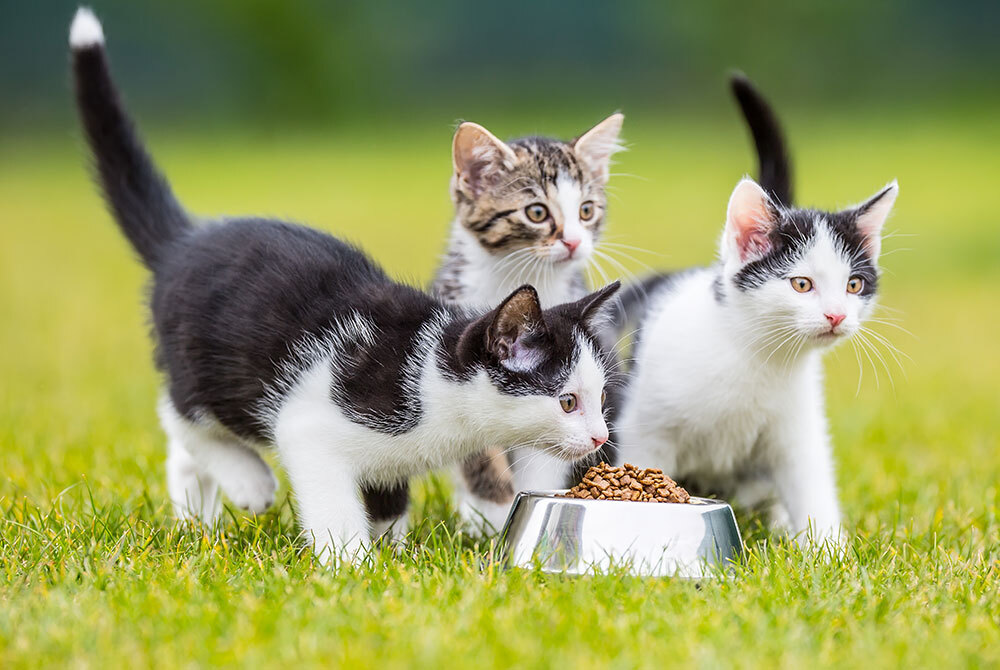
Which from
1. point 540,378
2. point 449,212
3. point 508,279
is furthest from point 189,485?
point 449,212

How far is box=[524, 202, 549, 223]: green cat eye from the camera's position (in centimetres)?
300

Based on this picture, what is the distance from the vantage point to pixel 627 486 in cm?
252

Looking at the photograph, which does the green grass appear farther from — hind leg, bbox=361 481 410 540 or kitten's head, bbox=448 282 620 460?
kitten's head, bbox=448 282 620 460

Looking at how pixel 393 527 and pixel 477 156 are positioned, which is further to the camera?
pixel 477 156

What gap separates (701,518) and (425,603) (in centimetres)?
65

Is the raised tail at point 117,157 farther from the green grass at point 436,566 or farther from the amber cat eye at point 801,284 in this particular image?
the amber cat eye at point 801,284

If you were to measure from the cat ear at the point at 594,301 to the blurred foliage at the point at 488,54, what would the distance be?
1340 centimetres

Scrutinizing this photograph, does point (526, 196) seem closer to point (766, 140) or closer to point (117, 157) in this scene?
point (766, 140)

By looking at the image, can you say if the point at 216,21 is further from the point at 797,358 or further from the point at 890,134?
the point at 797,358

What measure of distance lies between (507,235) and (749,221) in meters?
0.64

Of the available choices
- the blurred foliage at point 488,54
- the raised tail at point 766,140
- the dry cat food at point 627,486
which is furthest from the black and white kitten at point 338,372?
the blurred foliage at point 488,54

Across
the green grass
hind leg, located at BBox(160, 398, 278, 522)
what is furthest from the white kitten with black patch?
hind leg, located at BBox(160, 398, 278, 522)

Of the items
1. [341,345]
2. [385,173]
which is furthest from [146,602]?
[385,173]

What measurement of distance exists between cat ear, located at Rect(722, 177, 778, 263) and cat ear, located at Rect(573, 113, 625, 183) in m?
0.54
